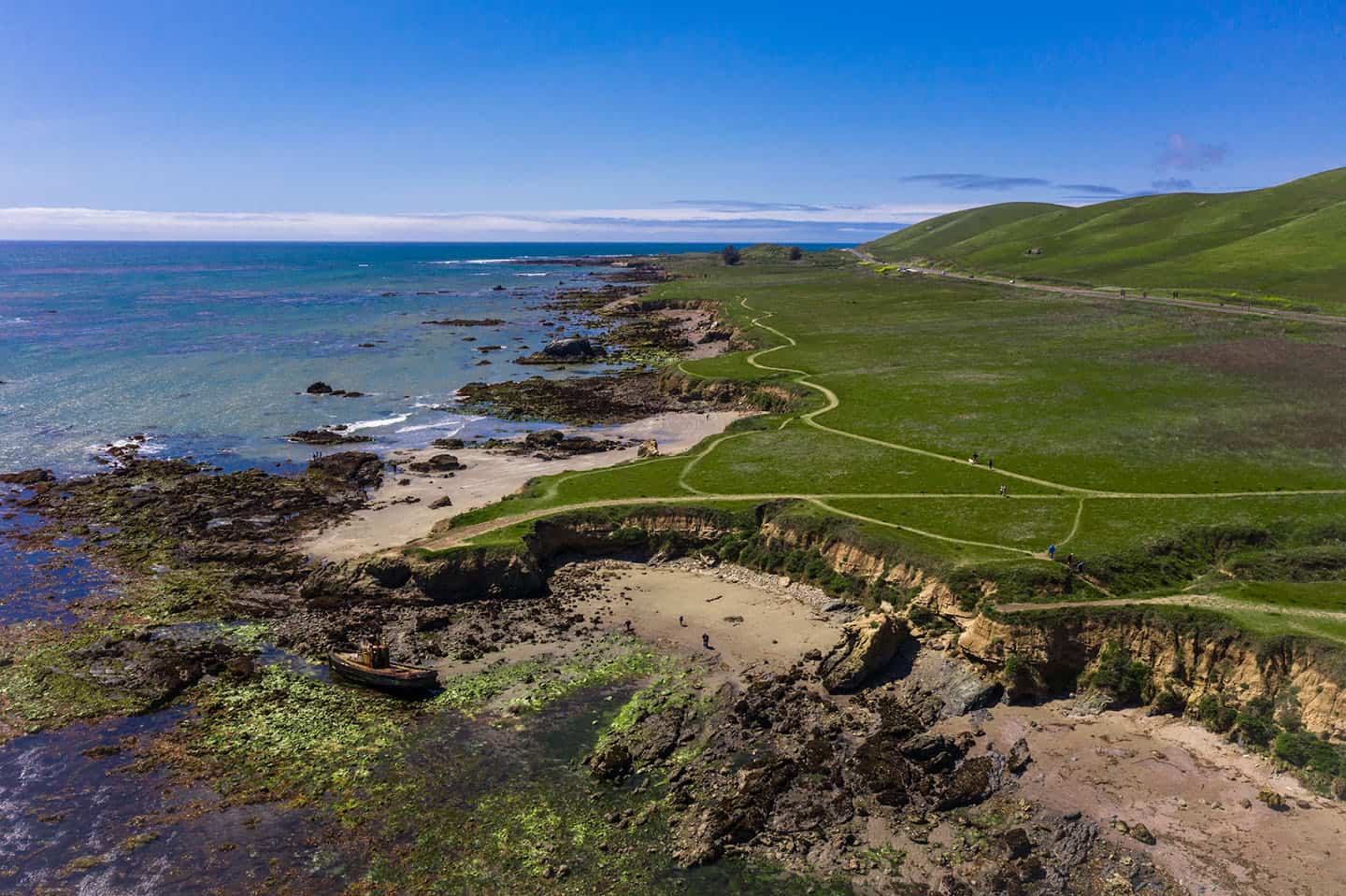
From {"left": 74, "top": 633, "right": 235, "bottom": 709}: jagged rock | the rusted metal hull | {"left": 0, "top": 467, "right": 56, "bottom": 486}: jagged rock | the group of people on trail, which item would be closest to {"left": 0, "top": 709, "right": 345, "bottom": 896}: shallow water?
{"left": 74, "top": 633, "right": 235, "bottom": 709}: jagged rock

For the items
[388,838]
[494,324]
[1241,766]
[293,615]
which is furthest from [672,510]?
[494,324]

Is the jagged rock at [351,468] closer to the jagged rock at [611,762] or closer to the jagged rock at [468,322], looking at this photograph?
the jagged rock at [611,762]

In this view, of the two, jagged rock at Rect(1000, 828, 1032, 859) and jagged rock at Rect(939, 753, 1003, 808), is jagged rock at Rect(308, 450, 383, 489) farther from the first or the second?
jagged rock at Rect(1000, 828, 1032, 859)

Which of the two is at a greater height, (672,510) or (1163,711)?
(672,510)

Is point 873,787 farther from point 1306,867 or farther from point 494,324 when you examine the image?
point 494,324

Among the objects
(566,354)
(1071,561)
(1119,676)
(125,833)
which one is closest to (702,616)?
(1071,561)

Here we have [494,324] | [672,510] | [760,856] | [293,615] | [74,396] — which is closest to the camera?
[760,856]

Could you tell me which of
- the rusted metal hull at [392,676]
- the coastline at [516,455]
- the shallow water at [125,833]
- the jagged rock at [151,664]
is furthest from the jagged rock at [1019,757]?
the coastline at [516,455]
